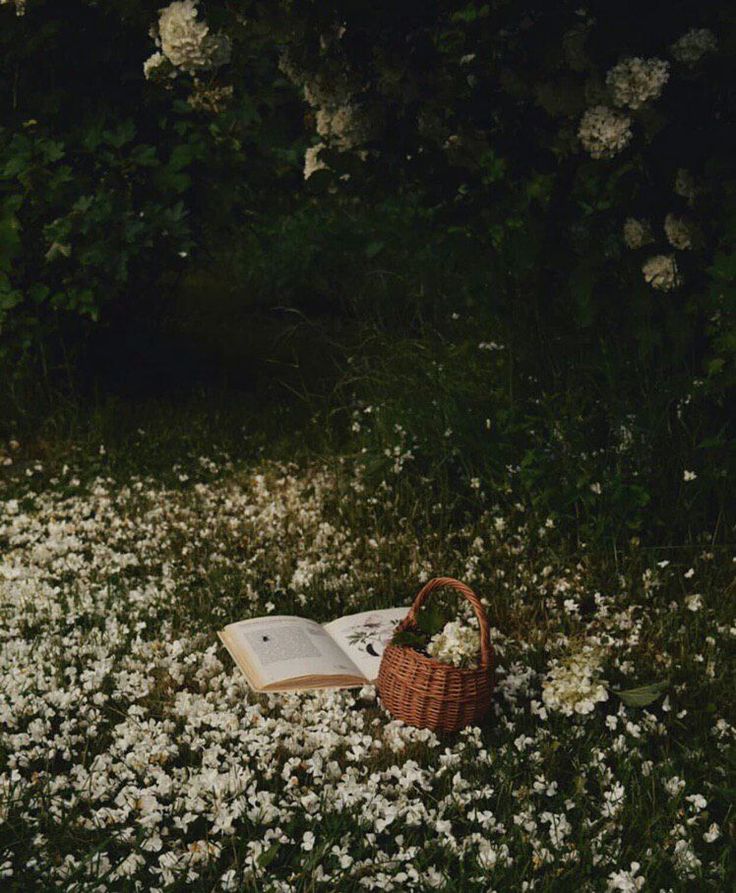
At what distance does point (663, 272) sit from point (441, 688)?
1.81 metres

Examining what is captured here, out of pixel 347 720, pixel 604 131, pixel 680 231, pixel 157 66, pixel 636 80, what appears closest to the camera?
pixel 347 720

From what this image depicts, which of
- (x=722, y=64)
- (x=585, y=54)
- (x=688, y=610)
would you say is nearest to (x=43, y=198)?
(x=585, y=54)

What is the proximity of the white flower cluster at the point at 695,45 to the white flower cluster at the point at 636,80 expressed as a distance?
2.5 inches

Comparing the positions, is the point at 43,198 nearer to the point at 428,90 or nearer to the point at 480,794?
the point at 428,90

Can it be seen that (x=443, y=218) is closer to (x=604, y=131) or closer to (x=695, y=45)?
(x=604, y=131)

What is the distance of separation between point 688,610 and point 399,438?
1.56m

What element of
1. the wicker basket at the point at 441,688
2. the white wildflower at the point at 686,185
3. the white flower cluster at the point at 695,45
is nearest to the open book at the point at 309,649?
the wicker basket at the point at 441,688

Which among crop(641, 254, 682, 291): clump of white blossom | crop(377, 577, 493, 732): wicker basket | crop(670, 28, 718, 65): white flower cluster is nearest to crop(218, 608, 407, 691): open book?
crop(377, 577, 493, 732): wicker basket

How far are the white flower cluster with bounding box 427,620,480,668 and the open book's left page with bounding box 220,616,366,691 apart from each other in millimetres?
317

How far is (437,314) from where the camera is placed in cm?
555

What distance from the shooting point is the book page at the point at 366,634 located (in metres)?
3.39

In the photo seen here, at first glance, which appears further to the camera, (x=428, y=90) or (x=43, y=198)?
(x=43, y=198)

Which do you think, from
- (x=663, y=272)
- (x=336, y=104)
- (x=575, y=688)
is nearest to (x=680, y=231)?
(x=663, y=272)

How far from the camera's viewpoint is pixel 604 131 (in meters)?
3.57
